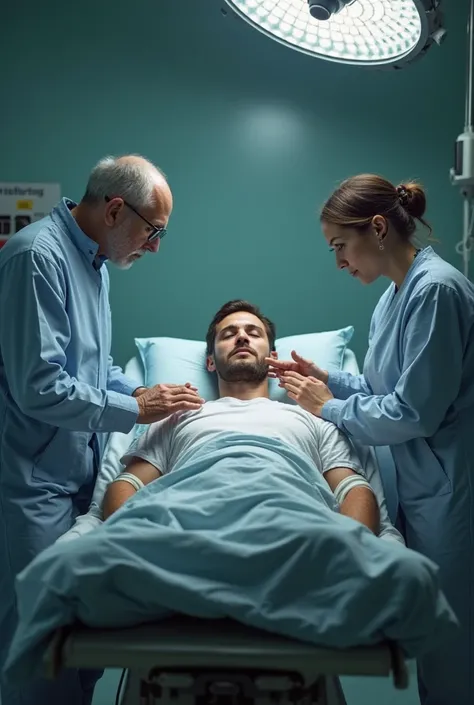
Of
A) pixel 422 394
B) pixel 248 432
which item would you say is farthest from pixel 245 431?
pixel 422 394

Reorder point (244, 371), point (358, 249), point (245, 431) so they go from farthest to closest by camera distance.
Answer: point (244, 371) → point (245, 431) → point (358, 249)

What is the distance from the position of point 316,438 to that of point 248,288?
90cm

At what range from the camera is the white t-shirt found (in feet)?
6.76

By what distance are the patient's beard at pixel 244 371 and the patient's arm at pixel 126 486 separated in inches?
17.4

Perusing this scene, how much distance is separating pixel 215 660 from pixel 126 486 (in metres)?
0.76

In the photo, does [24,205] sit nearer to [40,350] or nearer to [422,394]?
[40,350]

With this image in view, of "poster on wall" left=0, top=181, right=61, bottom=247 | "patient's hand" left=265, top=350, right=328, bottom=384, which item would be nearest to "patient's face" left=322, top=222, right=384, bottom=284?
"patient's hand" left=265, top=350, right=328, bottom=384

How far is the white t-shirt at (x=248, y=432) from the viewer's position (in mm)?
2061

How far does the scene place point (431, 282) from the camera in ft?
5.90

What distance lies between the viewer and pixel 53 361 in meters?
1.78

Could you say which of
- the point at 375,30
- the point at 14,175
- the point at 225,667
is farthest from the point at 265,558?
the point at 14,175

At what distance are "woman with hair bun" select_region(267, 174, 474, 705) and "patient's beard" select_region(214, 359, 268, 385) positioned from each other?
0.37 m

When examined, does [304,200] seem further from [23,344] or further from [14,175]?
[23,344]

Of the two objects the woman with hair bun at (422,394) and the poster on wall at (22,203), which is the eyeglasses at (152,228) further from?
the poster on wall at (22,203)
